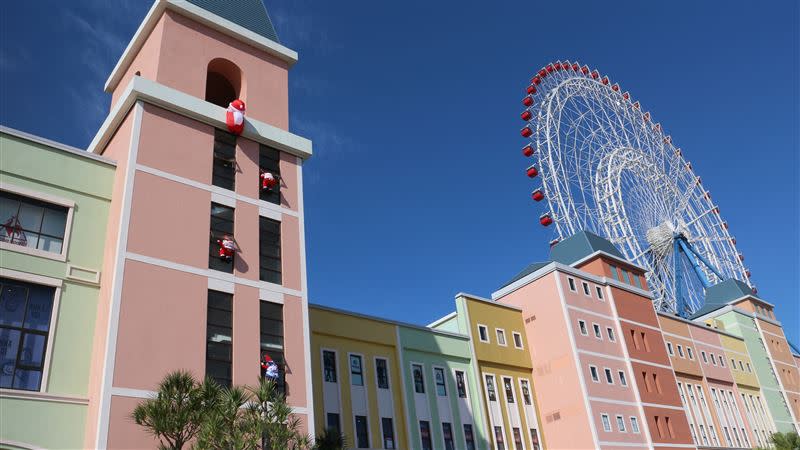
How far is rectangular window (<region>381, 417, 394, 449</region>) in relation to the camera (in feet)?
103

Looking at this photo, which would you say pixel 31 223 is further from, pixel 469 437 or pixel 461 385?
pixel 469 437

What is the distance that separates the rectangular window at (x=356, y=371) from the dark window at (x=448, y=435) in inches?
209

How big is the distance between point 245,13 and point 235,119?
6.50 meters

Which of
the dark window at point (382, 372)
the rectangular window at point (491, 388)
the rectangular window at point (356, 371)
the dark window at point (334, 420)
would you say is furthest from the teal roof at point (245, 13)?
the rectangular window at point (491, 388)

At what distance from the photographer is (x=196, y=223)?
76.2ft

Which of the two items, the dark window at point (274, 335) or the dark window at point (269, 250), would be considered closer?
the dark window at point (274, 335)

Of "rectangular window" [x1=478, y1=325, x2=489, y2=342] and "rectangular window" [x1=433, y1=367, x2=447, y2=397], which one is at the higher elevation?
"rectangular window" [x1=478, y1=325, x2=489, y2=342]

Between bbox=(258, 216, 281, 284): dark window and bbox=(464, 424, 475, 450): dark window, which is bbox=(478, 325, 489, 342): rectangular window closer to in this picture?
bbox=(464, 424, 475, 450): dark window

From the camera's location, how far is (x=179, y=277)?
71.8 feet

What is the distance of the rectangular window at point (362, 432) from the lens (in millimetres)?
30469

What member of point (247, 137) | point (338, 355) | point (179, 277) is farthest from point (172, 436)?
point (338, 355)

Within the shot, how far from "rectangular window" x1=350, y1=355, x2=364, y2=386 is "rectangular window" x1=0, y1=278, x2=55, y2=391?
1491 cm

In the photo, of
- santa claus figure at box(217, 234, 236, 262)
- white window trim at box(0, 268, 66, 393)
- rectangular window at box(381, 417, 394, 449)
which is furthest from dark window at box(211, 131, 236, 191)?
rectangular window at box(381, 417, 394, 449)

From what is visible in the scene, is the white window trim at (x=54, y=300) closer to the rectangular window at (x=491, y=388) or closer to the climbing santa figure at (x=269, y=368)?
the climbing santa figure at (x=269, y=368)
